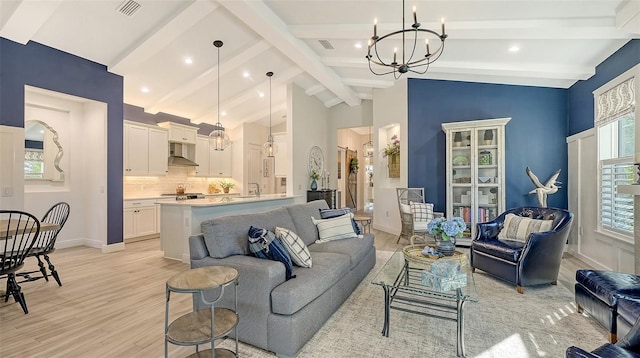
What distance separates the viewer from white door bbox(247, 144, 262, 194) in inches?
348

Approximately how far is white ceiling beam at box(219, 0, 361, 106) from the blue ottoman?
4.40m

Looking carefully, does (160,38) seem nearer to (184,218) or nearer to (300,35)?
(300,35)

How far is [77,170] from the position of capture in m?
5.43

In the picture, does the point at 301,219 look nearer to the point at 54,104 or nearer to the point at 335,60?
the point at 335,60

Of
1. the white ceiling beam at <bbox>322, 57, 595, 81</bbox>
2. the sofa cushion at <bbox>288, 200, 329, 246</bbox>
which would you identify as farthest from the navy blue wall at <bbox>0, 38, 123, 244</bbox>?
the white ceiling beam at <bbox>322, 57, 595, 81</bbox>

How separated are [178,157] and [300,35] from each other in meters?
4.63

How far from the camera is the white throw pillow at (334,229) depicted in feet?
11.8

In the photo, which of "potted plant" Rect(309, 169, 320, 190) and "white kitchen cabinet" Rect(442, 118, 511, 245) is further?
"potted plant" Rect(309, 169, 320, 190)

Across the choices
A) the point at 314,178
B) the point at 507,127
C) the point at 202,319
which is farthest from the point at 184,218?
the point at 507,127

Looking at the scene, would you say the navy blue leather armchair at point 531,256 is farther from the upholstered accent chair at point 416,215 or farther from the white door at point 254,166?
the white door at point 254,166

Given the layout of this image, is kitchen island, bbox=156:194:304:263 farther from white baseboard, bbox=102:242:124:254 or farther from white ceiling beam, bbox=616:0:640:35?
white ceiling beam, bbox=616:0:640:35

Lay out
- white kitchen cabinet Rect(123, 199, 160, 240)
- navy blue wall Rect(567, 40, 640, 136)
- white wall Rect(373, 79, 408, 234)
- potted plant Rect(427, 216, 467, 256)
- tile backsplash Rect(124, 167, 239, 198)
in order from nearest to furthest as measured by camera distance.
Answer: potted plant Rect(427, 216, 467, 256)
navy blue wall Rect(567, 40, 640, 136)
white kitchen cabinet Rect(123, 199, 160, 240)
white wall Rect(373, 79, 408, 234)
tile backsplash Rect(124, 167, 239, 198)

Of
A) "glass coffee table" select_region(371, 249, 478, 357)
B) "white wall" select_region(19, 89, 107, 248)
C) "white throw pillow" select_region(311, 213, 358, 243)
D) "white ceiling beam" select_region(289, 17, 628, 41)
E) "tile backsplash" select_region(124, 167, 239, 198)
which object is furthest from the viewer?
"tile backsplash" select_region(124, 167, 239, 198)

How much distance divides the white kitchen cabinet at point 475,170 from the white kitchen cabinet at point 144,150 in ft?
20.2
